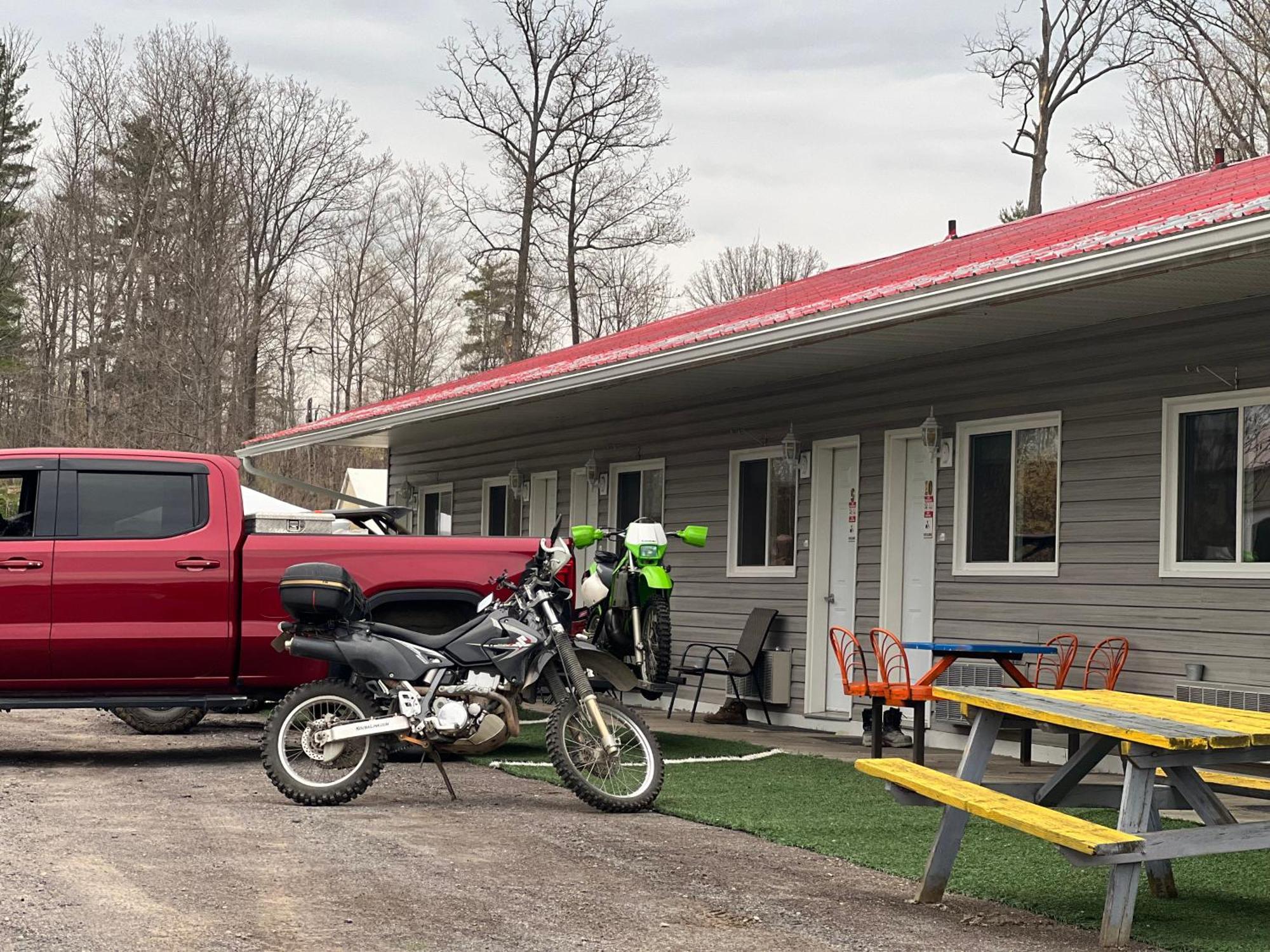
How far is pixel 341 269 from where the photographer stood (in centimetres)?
3322

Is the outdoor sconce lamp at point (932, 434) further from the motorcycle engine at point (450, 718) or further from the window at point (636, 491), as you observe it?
the motorcycle engine at point (450, 718)

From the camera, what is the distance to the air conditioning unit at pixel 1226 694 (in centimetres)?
811

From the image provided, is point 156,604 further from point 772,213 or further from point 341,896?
point 772,213

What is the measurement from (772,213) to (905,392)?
2477cm

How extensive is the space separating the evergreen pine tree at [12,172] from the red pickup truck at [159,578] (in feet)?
70.7

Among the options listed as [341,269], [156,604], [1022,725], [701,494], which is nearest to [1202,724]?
[1022,725]

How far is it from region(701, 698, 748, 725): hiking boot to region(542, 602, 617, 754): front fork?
15.1 ft

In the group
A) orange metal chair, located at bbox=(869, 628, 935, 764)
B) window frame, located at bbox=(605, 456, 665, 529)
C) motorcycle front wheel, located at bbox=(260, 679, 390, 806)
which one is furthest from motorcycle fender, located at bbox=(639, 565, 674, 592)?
window frame, located at bbox=(605, 456, 665, 529)

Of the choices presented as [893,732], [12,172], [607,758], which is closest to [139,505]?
[607,758]

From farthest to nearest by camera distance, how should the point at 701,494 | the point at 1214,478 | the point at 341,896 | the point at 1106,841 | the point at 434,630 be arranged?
the point at 701,494, the point at 434,630, the point at 1214,478, the point at 341,896, the point at 1106,841

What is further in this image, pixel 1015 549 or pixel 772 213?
pixel 772 213

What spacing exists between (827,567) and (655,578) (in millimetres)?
2837

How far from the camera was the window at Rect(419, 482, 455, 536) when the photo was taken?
19.4 metres

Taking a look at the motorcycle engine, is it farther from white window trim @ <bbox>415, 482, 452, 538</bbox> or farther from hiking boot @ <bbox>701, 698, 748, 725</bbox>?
white window trim @ <bbox>415, 482, 452, 538</bbox>
